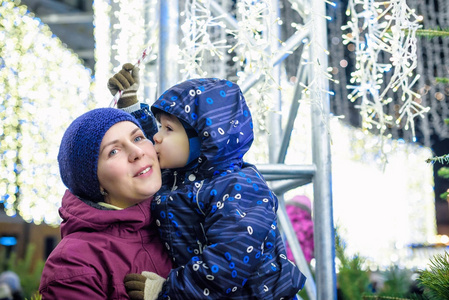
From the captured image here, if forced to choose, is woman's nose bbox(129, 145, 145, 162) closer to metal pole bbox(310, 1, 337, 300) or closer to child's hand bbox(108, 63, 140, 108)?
child's hand bbox(108, 63, 140, 108)

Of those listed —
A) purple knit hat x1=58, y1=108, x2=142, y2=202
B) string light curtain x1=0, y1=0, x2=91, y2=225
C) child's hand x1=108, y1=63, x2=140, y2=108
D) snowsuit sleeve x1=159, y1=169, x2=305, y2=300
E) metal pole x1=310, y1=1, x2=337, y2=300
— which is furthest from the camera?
string light curtain x1=0, y1=0, x2=91, y2=225

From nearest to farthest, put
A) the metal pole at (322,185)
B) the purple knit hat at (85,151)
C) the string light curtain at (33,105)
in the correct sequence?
the purple knit hat at (85,151)
the metal pole at (322,185)
the string light curtain at (33,105)

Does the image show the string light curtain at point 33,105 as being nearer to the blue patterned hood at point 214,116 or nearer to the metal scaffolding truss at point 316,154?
the metal scaffolding truss at point 316,154

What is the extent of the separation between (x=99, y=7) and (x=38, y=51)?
16.7ft

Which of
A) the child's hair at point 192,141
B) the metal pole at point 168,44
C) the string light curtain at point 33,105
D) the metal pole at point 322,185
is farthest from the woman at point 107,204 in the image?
the string light curtain at point 33,105

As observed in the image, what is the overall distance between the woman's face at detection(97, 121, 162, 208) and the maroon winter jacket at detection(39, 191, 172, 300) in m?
0.06

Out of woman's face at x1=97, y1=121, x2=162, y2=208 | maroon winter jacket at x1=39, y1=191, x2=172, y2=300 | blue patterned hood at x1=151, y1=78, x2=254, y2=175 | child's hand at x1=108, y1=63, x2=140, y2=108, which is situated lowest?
maroon winter jacket at x1=39, y1=191, x2=172, y2=300

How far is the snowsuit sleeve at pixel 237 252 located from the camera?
1.28 metres

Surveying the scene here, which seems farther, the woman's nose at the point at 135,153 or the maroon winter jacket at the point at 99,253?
the woman's nose at the point at 135,153

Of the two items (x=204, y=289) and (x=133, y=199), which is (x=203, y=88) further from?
(x=204, y=289)

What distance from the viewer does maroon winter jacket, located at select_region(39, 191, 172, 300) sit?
4.39ft

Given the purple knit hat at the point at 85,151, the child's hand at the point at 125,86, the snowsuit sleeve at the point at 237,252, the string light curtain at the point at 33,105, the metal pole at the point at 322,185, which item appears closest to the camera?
the snowsuit sleeve at the point at 237,252

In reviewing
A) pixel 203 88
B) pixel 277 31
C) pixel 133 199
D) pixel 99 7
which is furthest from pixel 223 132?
pixel 99 7

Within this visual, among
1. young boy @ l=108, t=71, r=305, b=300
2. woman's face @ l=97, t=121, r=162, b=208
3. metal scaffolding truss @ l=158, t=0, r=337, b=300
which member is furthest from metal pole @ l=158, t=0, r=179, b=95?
woman's face @ l=97, t=121, r=162, b=208
